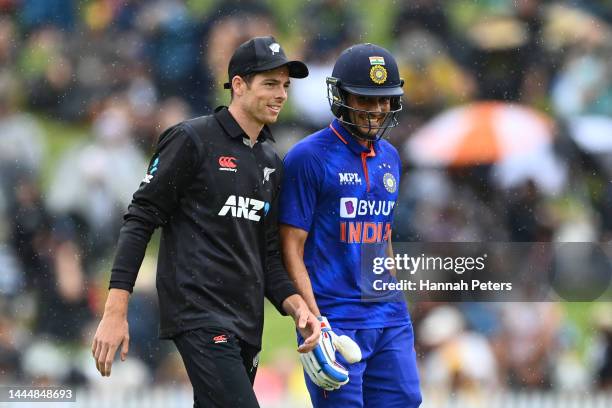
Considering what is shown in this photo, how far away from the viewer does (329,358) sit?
4488 mm

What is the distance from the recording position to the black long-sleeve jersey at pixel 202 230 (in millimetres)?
4227

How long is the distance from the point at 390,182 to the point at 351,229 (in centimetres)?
31

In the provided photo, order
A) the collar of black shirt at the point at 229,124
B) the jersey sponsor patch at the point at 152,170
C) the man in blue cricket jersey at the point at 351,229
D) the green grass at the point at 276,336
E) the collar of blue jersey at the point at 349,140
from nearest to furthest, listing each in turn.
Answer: the jersey sponsor patch at the point at 152,170
the collar of black shirt at the point at 229,124
the man in blue cricket jersey at the point at 351,229
the collar of blue jersey at the point at 349,140
the green grass at the point at 276,336

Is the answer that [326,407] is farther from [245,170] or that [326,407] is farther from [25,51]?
[25,51]

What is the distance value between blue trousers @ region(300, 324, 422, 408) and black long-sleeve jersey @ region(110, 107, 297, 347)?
1.73 feet

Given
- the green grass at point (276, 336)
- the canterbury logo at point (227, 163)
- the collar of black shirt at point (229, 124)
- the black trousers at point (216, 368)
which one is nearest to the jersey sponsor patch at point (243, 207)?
the canterbury logo at point (227, 163)

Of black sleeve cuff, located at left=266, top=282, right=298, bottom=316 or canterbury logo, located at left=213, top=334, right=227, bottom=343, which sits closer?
canterbury logo, located at left=213, top=334, right=227, bottom=343

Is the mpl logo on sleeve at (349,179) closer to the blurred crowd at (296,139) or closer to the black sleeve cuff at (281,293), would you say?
the black sleeve cuff at (281,293)

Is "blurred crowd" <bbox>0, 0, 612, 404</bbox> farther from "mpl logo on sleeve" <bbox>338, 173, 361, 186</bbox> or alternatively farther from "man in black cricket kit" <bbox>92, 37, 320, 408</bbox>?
"man in black cricket kit" <bbox>92, 37, 320, 408</bbox>

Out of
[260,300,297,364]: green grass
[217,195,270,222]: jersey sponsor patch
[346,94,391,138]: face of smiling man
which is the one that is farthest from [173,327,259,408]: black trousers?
[260,300,297,364]: green grass

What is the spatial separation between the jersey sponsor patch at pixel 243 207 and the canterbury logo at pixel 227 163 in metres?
0.11

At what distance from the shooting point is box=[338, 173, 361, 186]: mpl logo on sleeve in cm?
480

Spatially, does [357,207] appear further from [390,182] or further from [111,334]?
[111,334]

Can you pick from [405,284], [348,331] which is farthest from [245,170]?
[405,284]
